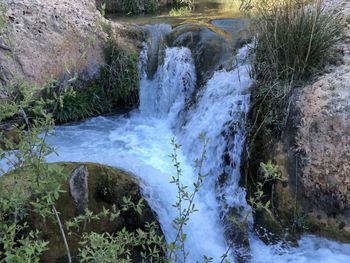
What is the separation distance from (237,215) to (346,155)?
124 centimetres

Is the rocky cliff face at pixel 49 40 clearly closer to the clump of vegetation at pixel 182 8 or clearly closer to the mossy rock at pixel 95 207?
the mossy rock at pixel 95 207

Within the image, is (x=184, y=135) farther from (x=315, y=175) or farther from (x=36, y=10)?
(x=36, y=10)

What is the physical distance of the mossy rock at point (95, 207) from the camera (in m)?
3.60

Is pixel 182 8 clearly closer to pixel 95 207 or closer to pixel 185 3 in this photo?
pixel 185 3

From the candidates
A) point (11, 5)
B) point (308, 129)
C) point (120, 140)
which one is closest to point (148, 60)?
point (120, 140)

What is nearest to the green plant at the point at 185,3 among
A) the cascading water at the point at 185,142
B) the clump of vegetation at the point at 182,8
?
the clump of vegetation at the point at 182,8

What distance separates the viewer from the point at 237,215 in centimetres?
436

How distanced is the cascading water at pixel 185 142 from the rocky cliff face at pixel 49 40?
0.84 metres

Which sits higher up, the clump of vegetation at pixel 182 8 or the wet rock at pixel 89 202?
the clump of vegetation at pixel 182 8

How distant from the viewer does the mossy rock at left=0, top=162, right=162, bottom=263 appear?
360 centimetres

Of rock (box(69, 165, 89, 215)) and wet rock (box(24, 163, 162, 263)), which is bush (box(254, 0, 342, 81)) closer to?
wet rock (box(24, 163, 162, 263))

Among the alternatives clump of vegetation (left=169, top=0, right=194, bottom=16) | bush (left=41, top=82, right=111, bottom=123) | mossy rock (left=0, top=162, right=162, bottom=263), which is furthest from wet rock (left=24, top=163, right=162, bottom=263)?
clump of vegetation (left=169, top=0, right=194, bottom=16)

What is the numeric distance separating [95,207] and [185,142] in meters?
1.93

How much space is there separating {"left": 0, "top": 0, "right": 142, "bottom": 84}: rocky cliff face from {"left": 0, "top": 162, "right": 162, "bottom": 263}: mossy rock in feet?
8.32
